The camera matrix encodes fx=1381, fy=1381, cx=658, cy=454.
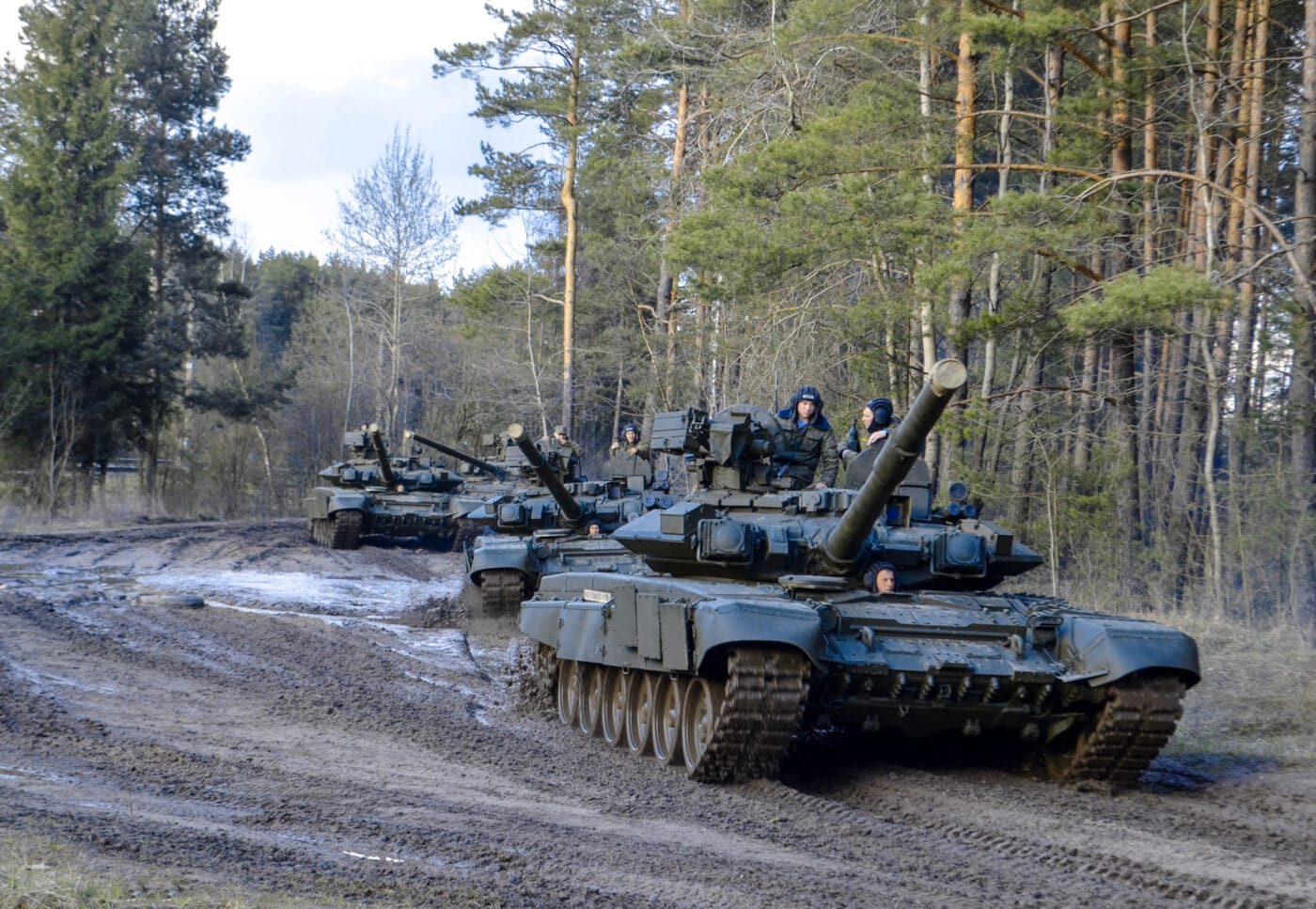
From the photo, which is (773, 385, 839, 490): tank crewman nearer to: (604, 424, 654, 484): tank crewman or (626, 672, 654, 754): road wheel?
(626, 672, 654, 754): road wheel

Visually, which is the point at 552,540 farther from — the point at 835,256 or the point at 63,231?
the point at 63,231

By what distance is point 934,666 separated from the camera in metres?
8.34

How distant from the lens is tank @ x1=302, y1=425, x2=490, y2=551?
2527 cm

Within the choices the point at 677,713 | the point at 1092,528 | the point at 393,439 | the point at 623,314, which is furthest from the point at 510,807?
the point at 393,439

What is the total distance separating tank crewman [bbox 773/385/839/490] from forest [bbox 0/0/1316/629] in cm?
451

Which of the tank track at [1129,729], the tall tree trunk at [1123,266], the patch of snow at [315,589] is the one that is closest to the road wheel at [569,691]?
the tank track at [1129,729]

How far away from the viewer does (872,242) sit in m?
16.9

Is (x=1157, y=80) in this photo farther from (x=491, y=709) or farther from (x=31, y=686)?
(x=31, y=686)

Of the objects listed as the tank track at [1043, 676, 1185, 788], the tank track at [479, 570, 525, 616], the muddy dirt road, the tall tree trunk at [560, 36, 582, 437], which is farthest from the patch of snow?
the tall tree trunk at [560, 36, 582, 437]

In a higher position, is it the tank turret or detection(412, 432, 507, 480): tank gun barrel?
detection(412, 432, 507, 480): tank gun barrel

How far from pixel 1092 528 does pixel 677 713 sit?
10.7m

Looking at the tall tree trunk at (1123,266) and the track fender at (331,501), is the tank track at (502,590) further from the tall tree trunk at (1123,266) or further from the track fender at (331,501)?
the track fender at (331,501)

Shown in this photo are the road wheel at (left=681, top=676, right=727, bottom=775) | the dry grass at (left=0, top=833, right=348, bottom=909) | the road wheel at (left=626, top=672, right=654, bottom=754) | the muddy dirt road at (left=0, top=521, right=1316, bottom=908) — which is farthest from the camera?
the road wheel at (left=626, top=672, right=654, bottom=754)

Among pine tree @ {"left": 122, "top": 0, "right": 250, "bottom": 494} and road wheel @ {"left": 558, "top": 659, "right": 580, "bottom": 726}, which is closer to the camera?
road wheel @ {"left": 558, "top": 659, "right": 580, "bottom": 726}
